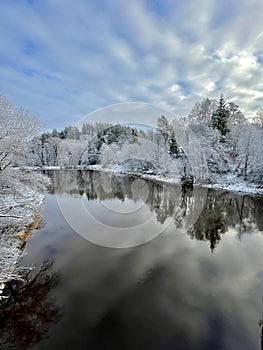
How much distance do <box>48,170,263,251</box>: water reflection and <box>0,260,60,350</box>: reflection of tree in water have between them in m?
9.07

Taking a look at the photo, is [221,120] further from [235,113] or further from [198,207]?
[198,207]

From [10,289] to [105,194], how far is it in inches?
764

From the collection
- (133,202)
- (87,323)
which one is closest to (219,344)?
(87,323)

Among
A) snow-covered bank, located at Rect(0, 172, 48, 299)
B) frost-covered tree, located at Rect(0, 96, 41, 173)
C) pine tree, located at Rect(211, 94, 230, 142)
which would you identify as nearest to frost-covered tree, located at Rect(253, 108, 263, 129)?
pine tree, located at Rect(211, 94, 230, 142)

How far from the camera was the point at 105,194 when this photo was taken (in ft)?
91.9

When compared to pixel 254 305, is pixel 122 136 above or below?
above

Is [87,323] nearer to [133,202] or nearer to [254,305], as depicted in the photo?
[254,305]

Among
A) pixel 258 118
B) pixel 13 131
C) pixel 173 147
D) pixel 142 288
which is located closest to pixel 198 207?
pixel 142 288

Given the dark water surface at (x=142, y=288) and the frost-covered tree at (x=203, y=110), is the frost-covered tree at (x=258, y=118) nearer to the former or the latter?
the frost-covered tree at (x=203, y=110)

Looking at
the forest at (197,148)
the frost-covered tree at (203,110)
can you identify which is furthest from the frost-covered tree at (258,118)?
the frost-covered tree at (203,110)

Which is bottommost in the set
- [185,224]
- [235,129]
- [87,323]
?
[87,323]

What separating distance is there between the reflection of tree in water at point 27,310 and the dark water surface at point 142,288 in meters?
0.04

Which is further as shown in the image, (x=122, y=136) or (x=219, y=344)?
(x=122, y=136)

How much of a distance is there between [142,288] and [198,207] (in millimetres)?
13568
